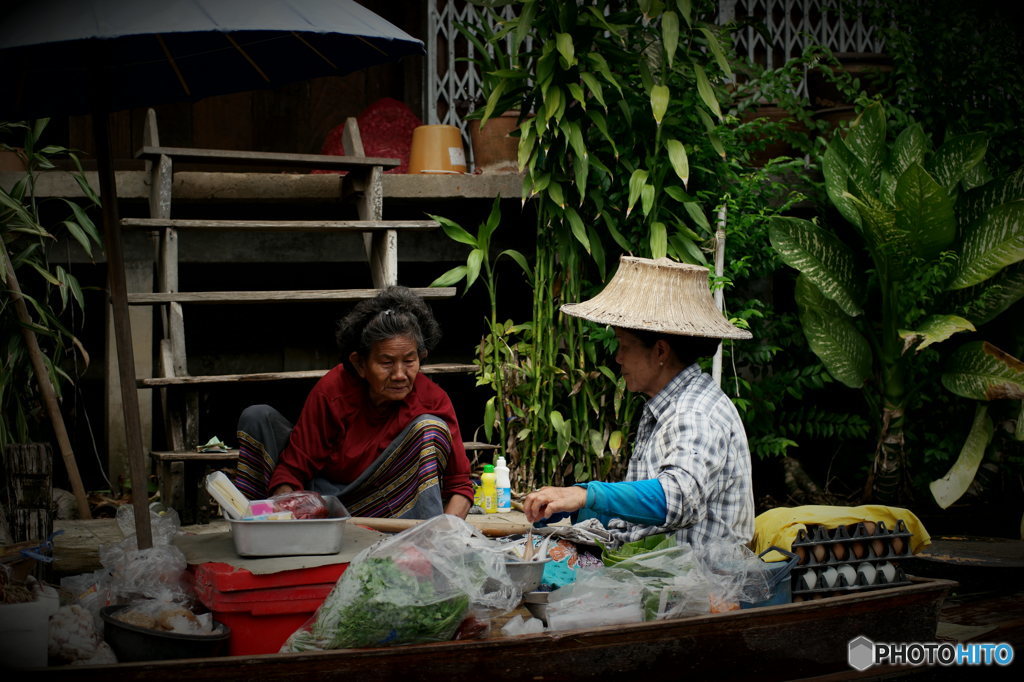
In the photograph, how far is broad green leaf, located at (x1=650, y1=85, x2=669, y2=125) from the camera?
184 inches

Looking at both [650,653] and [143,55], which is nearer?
[650,653]

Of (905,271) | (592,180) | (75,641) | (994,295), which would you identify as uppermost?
(592,180)

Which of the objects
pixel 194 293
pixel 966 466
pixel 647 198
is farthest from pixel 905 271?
pixel 194 293

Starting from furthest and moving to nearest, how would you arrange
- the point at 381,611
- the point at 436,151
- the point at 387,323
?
the point at 436,151
the point at 387,323
the point at 381,611

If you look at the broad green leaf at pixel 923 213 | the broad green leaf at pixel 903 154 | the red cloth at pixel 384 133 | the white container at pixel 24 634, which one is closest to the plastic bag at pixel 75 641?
the white container at pixel 24 634

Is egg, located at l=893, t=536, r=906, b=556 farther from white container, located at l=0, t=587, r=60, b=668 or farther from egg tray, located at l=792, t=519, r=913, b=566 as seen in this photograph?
white container, located at l=0, t=587, r=60, b=668

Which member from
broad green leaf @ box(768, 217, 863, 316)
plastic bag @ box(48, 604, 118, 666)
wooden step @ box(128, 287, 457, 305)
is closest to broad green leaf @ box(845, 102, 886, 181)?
broad green leaf @ box(768, 217, 863, 316)

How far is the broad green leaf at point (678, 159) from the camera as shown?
15.4 ft

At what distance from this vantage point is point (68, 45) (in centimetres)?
288

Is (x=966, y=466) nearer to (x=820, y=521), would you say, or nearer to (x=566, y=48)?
(x=820, y=521)

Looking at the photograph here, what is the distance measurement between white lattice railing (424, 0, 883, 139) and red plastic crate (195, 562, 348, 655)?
3.99 metres

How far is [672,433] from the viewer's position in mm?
2988

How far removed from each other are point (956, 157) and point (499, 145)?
2441 mm

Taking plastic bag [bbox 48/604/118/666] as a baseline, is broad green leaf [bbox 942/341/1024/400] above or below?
above
